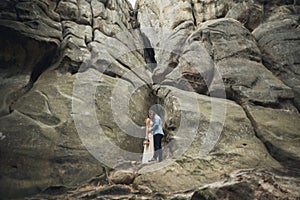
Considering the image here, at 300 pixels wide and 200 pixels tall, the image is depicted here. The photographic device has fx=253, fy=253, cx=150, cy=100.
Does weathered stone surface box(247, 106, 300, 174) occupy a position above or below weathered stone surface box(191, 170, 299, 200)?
above

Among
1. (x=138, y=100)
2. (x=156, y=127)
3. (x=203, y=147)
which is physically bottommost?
(x=203, y=147)

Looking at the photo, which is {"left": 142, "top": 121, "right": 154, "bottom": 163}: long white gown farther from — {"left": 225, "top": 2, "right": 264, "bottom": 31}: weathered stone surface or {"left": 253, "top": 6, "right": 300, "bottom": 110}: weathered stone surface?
{"left": 225, "top": 2, "right": 264, "bottom": 31}: weathered stone surface

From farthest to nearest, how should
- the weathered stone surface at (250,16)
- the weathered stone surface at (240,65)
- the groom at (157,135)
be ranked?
1. the weathered stone surface at (250,16)
2. the weathered stone surface at (240,65)
3. the groom at (157,135)

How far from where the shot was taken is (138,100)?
1784 centimetres

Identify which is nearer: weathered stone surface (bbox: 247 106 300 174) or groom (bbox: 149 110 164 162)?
weathered stone surface (bbox: 247 106 300 174)

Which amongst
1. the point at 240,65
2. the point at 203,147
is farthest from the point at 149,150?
the point at 240,65

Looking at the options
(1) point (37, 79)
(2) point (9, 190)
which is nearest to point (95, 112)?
(1) point (37, 79)

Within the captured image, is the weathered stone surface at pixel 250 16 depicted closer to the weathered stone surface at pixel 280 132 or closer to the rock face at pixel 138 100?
the rock face at pixel 138 100

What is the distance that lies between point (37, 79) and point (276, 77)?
1561 cm

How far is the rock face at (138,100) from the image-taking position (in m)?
10.9

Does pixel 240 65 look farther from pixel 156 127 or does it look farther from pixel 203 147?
pixel 156 127

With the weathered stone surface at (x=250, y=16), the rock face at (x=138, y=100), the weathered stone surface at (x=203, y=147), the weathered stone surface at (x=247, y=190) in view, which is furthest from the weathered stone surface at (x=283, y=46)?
the weathered stone surface at (x=247, y=190)

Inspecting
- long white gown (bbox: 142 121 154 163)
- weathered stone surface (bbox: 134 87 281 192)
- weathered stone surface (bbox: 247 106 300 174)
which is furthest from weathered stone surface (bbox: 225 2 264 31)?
long white gown (bbox: 142 121 154 163)

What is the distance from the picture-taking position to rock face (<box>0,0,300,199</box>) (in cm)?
1090
